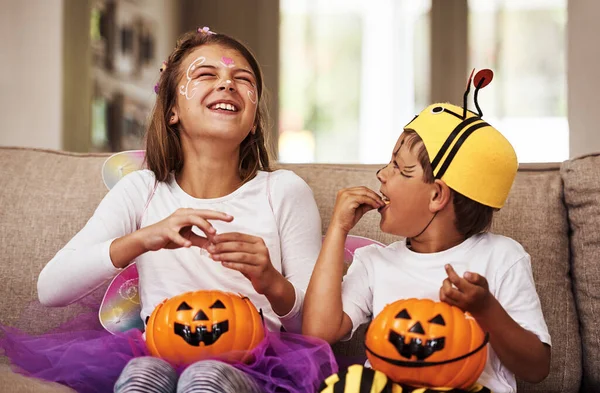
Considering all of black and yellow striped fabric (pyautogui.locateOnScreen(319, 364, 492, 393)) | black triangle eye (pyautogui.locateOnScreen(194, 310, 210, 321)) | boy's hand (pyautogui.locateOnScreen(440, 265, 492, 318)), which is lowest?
black and yellow striped fabric (pyautogui.locateOnScreen(319, 364, 492, 393))

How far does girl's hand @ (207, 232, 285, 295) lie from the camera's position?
1381 millimetres

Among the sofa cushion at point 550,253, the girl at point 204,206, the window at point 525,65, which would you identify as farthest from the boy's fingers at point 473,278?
the window at point 525,65

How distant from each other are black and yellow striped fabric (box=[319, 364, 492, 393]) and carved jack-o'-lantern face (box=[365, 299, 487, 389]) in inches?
0.7

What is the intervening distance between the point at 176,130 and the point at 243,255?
573mm

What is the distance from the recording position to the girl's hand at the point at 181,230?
4.45 ft

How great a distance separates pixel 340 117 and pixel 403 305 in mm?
5320

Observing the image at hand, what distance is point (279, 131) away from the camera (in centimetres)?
652

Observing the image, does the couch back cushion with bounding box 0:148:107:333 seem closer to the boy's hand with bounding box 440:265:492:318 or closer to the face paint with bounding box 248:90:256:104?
the face paint with bounding box 248:90:256:104

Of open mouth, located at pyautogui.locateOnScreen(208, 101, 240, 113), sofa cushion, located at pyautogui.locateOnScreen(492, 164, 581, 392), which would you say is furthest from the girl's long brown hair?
sofa cushion, located at pyautogui.locateOnScreen(492, 164, 581, 392)

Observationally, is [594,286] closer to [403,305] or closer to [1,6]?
[403,305]

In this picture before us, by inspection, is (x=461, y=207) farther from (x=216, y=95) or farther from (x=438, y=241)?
(x=216, y=95)

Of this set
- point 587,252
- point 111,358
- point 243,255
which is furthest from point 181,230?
point 587,252

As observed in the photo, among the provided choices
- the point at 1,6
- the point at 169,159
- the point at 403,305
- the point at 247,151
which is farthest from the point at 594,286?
the point at 1,6

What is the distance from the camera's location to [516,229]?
1816 millimetres
